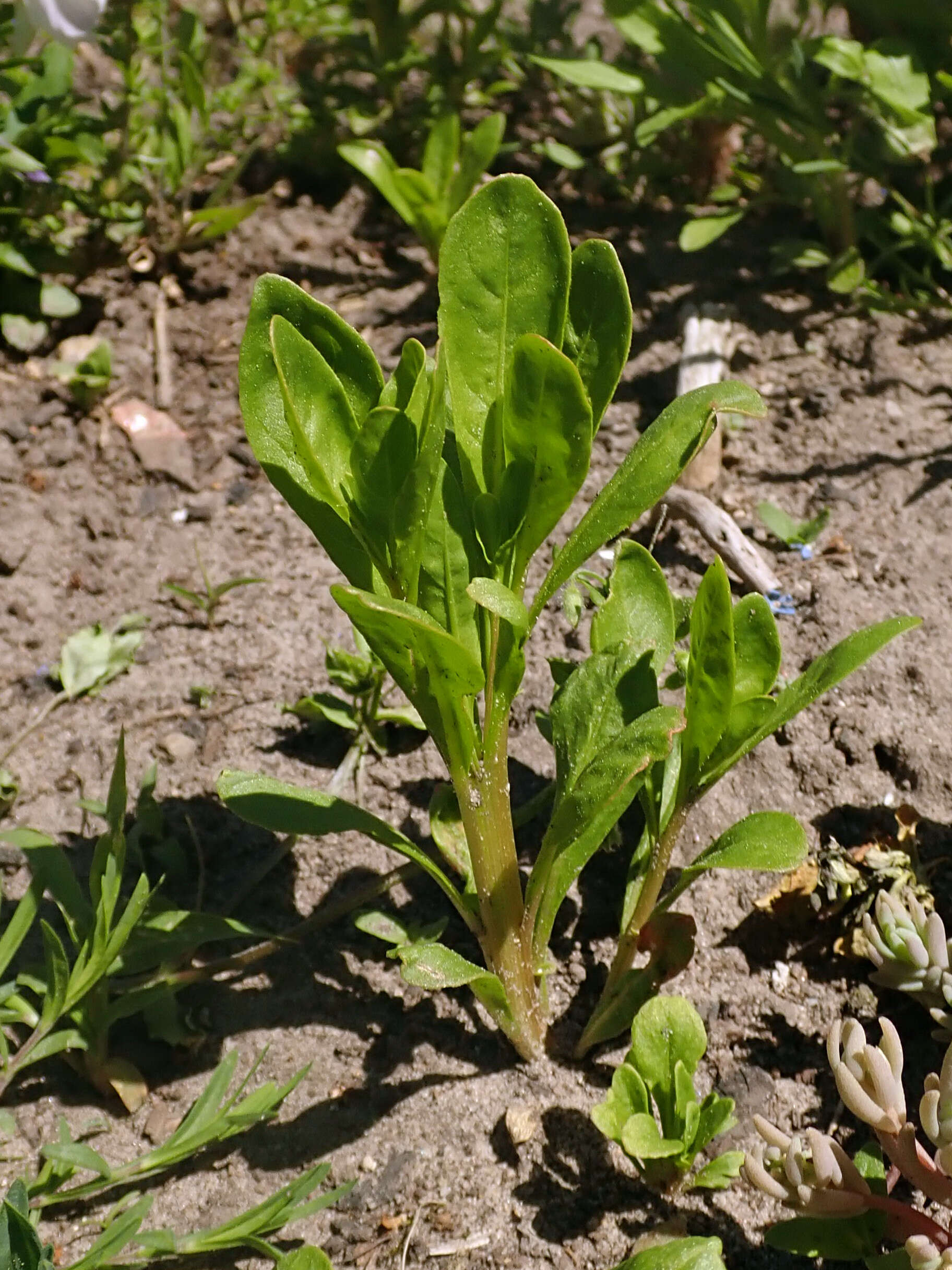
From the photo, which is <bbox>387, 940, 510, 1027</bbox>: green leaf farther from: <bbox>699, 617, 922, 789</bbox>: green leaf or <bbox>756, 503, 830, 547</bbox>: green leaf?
<bbox>756, 503, 830, 547</bbox>: green leaf

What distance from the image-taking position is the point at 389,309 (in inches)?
116

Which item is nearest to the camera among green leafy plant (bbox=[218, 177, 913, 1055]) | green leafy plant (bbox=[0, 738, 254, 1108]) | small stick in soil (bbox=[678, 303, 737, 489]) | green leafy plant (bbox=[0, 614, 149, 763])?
green leafy plant (bbox=[218, 177, 913, 1055])

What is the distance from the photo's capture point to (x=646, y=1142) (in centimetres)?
144

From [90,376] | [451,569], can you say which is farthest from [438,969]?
[90,376]

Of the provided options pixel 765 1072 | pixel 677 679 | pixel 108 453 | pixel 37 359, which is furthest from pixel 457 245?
pixel 37 359

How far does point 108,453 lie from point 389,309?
0.78m

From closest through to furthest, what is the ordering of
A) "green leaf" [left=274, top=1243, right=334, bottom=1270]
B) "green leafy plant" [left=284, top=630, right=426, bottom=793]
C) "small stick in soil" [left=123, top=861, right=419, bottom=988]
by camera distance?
"green leaf" [left=274, top=1243, right=334, bottom=1270], "small stick in soil" [left=123, top=861, right=419, bottom=988], "green leafy plant" [left=284, top=630, right=426, bottom=793]

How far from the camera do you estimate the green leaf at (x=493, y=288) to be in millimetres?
1341

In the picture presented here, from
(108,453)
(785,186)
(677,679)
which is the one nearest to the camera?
(677,679)

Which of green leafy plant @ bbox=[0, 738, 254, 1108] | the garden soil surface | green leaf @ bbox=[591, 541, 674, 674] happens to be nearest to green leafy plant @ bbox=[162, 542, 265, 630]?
the garden soil surface

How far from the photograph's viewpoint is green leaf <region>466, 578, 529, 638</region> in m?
1.19

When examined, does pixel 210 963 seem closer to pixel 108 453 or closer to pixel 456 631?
pixel 456 631

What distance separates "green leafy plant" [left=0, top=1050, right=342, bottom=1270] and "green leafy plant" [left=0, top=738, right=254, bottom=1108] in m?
0.13

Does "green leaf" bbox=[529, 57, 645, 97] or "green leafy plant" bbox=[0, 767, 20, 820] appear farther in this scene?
"green leaf" bbox=[529, 57, 645, 97]
